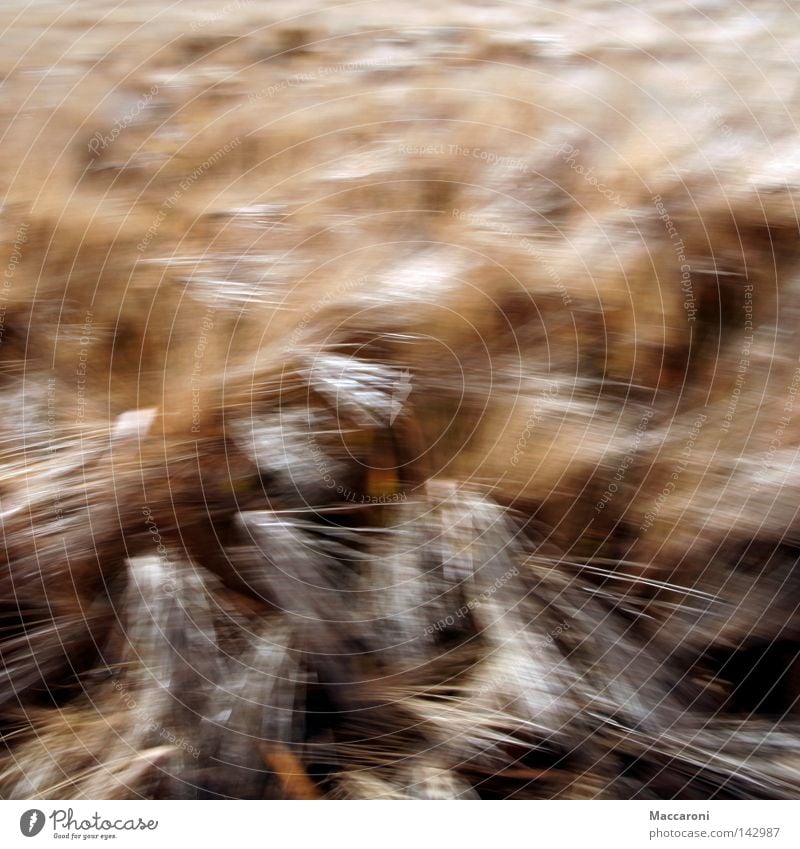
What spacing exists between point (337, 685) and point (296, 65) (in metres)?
0.43

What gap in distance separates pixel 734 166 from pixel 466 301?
210 millimetres

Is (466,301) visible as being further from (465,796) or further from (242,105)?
(465,796)

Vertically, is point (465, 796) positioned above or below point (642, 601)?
below

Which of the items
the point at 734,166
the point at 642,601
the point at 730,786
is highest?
the point at 734,166

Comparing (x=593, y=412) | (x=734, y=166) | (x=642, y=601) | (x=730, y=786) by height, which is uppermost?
(x=734, y=166)

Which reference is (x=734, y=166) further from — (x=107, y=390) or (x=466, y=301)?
(x=107, y=390)

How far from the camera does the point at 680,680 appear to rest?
1.49 ft

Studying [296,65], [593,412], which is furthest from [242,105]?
[593,412]

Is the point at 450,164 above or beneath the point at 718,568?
above

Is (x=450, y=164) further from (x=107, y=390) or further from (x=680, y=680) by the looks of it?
(x=680, y=680)

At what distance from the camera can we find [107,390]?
1.45ft

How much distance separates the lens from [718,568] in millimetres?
448

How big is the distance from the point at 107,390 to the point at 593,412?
336 millimetres

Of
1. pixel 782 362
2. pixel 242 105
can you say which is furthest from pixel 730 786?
pixel 242 105
